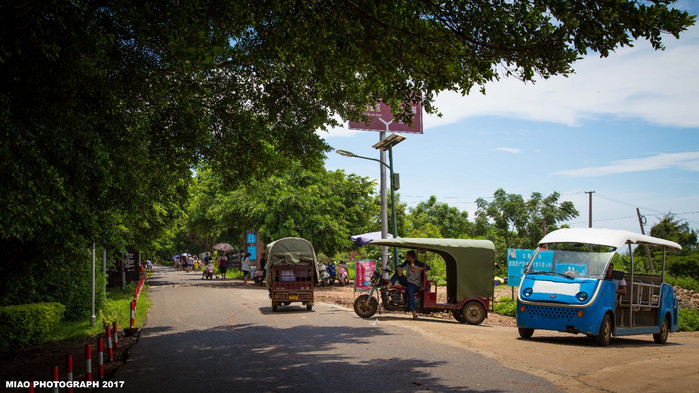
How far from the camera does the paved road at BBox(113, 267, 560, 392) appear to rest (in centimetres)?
802

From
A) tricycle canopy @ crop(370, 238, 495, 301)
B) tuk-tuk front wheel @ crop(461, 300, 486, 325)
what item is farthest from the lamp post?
tuk-tuk front wheel @ crop(461, 300, 486, 325)

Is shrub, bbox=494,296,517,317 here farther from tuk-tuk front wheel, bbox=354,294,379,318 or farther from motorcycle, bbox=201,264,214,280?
motorcycle, bbox=201,264,214,280

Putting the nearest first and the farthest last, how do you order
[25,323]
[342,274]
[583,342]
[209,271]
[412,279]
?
1. [583,342]
2. [25,323]
3. [412,279]
4. [342,274]
5. [209,271]

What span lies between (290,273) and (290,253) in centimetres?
74

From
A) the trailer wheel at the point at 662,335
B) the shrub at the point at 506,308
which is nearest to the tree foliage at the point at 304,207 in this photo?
the shrub at the point at 506,308

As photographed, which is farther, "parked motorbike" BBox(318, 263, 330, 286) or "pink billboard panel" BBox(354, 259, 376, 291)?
"parked motorbike" BBox(318, 263, 330, 286)

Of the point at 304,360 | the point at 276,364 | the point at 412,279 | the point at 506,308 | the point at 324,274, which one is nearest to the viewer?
the point at 276,364

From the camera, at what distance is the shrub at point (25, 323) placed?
44.2 ft

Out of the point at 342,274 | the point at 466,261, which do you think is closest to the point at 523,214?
the point at 342,274

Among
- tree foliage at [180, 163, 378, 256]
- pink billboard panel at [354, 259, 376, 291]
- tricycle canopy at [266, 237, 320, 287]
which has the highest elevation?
tree foliage at [180, 163, 378, 256]

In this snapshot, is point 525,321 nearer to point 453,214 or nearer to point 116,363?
point 116,363

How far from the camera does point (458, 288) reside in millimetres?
17000

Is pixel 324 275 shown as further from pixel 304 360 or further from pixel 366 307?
pixel 304 360

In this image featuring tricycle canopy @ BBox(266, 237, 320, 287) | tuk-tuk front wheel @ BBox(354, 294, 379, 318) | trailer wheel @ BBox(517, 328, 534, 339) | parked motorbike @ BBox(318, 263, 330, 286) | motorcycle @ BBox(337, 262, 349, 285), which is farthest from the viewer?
motorcycle @ BBox(337, 262, 349, 285)
